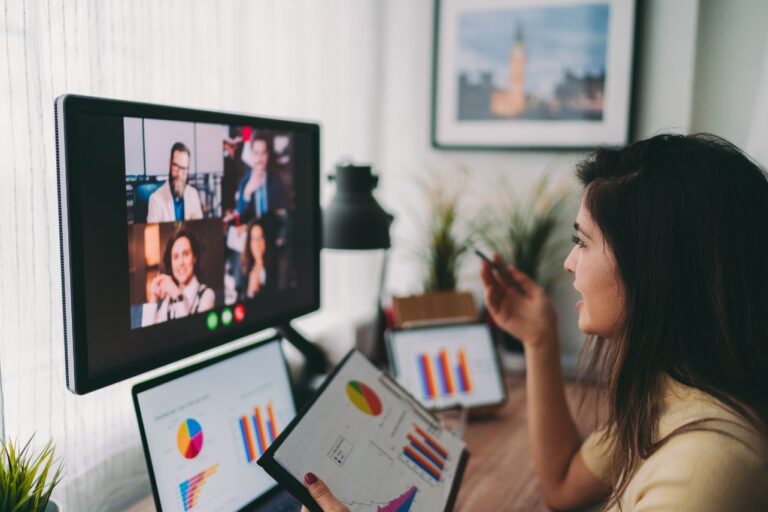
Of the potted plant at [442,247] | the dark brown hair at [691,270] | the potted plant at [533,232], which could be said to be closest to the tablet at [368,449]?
the dark brown hair at [691,270]

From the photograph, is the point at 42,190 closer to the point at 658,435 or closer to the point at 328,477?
the point at 328,477

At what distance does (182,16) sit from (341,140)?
2.68ft

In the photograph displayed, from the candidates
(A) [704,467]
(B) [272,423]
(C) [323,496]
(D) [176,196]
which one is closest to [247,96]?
(D) [176,196]

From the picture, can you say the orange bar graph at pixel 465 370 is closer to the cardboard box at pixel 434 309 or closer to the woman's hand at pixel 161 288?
the cardboard box at pixel 434 309

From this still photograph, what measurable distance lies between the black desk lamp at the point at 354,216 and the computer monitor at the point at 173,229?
0.08m

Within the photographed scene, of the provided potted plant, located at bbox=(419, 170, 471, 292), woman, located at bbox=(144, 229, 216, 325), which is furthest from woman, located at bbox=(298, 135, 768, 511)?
potted plant, located at bbox=(419, 170, 471, 292)

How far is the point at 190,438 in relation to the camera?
1044 mm

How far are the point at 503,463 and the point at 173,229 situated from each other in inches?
37.0

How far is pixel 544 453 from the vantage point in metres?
1.37

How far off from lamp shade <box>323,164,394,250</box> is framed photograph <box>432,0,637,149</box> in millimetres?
928

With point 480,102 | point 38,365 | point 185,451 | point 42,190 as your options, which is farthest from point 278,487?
point 480,102

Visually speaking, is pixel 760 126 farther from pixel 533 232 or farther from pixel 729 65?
pixel 533 232

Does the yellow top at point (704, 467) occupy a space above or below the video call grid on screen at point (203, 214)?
below

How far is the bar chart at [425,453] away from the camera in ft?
3.72
